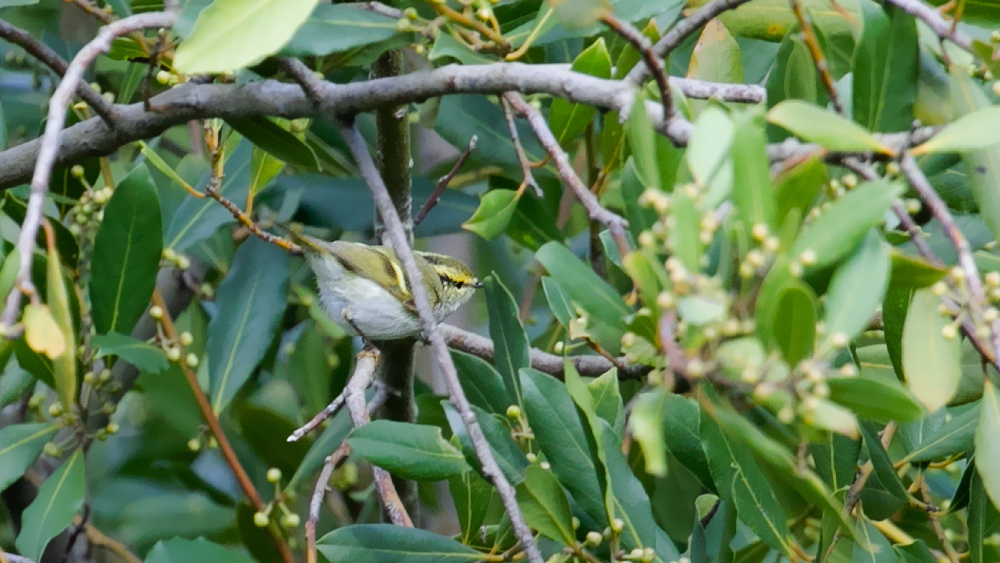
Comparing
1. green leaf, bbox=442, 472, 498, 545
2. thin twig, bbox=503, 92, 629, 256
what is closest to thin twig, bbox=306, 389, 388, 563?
green leaf, bbox=442, 472, 498, 545

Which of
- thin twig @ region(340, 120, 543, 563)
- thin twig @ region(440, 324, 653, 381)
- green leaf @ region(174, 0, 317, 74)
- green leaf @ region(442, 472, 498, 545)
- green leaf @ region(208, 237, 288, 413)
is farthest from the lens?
green leaf @ region(208, 237, 288, 413)

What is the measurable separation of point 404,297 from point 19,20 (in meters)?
1.63

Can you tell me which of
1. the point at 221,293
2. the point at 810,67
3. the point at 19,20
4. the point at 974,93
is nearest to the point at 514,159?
the point at 221,293

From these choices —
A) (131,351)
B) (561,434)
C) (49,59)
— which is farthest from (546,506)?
(49,59)

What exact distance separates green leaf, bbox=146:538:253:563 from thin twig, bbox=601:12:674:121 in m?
1.12

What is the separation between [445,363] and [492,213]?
51 cm

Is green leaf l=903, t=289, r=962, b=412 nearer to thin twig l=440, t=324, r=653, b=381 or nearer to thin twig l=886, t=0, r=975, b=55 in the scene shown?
thin twig l=886, t=0, r=975, b=55

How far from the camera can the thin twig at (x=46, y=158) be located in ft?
2.70

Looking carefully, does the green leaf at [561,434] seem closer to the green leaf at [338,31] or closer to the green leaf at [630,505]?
the green leaf at [630,505]

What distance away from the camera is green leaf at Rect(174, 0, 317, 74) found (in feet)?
3.12

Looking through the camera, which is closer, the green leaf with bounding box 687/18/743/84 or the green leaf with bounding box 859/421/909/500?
the green leaf with bounding box 859/421/909/500

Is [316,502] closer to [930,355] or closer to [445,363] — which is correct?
[445,363]

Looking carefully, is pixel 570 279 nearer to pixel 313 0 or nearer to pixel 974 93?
pixel 313 0

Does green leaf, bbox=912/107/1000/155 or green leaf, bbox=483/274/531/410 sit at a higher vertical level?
green leaf, bbox=912/107/1000/155
